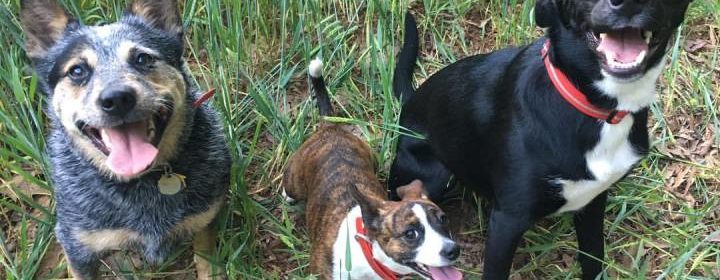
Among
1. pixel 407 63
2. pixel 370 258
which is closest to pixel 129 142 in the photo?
pixel 370 258

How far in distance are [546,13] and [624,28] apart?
0.33m

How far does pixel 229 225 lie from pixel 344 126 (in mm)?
933

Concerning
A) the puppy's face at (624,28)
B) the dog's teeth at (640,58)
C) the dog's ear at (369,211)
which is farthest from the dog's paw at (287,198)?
the dog's teeth at (640,58)

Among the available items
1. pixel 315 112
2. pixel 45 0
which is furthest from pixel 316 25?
pixel 45 0

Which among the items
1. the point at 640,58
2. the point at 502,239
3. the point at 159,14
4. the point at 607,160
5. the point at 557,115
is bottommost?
the point at 502,239

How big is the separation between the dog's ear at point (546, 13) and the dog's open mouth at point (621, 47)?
19 cm

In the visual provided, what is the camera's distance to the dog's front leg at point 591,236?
3008mm

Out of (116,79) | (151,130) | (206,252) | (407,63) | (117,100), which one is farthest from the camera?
(407,63)

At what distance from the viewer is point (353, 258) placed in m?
2.95

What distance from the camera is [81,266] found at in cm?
300

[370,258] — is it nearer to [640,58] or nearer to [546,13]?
[546,13]

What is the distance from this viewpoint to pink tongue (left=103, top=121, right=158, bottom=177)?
252cm

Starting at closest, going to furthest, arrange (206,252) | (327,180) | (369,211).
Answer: (369,211), (206,252), (327,180)

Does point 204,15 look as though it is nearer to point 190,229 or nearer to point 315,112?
point 315,112
